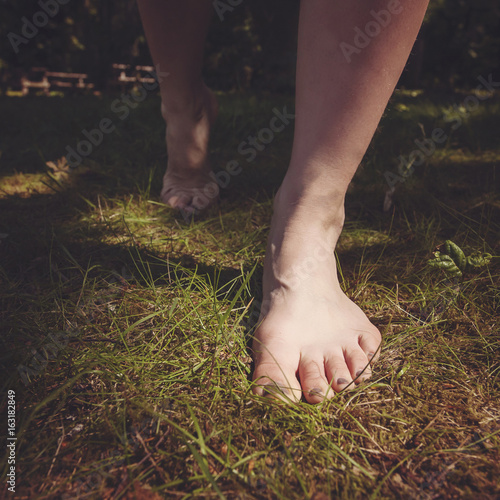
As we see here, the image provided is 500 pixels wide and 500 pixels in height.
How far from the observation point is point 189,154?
1.81 meters

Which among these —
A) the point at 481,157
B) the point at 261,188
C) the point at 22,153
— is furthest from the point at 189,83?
the point at 481,157

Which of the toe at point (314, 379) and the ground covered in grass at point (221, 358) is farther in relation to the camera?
the toe at point (314, 379)

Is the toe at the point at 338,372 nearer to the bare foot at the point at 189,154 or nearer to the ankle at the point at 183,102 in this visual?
the bare foot at the point at 189,154

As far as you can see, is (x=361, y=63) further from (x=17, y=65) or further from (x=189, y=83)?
(x=17, y=65)

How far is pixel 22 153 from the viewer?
2.54 meters

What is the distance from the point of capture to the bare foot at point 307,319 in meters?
0.84

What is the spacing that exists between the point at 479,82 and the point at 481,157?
14.7 m

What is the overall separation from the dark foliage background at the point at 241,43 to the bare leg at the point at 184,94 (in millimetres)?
3607

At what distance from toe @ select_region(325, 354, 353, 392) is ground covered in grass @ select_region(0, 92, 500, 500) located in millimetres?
29

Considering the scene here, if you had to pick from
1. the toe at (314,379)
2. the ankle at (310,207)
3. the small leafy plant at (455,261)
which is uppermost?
the ankle at (310,207)

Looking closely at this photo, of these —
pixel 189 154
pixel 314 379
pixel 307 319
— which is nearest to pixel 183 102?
pixel 189 154

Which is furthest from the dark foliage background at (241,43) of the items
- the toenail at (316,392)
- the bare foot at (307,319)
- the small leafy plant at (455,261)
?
the toenail at (316,392)

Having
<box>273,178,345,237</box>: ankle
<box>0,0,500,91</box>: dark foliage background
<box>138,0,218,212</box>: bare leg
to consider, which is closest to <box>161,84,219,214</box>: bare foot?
<box>138,0,218,212</box>: bare leg

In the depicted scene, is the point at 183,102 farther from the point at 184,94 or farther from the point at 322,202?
the point at 322,202
